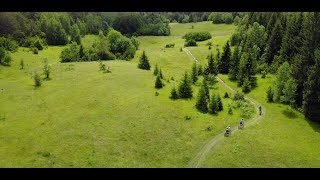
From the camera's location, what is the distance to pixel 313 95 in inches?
2857

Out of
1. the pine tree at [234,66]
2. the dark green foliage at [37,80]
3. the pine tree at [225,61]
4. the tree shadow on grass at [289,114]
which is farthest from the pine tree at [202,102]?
the dark green foliage at [37,80]

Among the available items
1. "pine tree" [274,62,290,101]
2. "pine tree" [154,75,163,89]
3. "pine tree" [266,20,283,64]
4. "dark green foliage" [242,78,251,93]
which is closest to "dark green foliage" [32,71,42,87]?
"pine tree" [154,75,163,89]

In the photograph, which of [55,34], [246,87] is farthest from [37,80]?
[55,34]

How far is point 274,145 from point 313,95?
19361 mm

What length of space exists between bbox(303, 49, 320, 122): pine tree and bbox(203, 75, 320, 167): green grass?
1761 millimetres

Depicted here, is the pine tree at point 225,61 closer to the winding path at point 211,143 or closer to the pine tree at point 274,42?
the pine tree at point 274,42

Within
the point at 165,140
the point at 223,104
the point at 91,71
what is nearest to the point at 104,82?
the point at 91,71

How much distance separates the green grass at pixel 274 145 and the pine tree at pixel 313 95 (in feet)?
5.78

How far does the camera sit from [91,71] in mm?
97938

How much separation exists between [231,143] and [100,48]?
75.6 metres

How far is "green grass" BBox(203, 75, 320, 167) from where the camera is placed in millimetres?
53500
